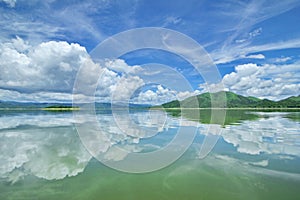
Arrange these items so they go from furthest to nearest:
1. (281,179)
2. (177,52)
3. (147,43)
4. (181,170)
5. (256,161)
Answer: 1. (177,52)
2. (147,43)
3. (256,161)
4. (181,170)
5. (281,179)

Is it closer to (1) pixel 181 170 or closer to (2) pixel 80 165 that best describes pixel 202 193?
(1) pixel 181 170

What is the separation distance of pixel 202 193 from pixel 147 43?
8.36m

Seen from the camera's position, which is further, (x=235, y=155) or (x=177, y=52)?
(x=177, y=52)

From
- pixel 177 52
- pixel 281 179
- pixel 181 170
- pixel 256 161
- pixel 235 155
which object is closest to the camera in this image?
pixel 281 179

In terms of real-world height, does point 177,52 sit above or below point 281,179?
above

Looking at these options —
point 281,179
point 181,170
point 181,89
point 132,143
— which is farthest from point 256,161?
point 132,143

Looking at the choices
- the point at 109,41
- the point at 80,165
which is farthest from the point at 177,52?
the point at 80,165

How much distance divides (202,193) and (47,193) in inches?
169

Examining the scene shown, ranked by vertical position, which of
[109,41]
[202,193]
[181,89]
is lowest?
[202,193]

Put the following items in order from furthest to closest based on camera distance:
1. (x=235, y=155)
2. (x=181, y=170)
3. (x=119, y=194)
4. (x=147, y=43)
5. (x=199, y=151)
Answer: (x=147, y=43), (x=199, y=151), (x=235, y=155), (x=181, y=170), (x=119, y=194)

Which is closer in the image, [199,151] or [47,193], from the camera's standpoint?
[47,193]

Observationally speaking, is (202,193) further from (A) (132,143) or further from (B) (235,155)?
(A) (132,143)

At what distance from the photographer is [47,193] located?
6004 millimetres

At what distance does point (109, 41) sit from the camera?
10094 millimetres
